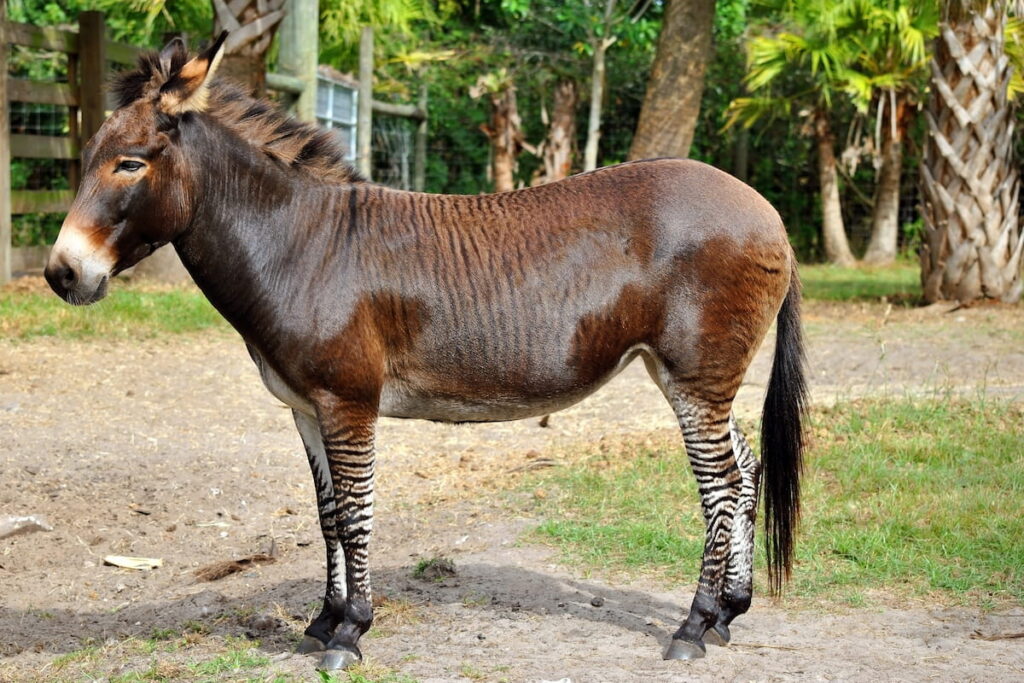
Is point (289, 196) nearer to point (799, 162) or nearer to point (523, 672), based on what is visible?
point (523, 672)

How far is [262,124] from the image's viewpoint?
14.5ft

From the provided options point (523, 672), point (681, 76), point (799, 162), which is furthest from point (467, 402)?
point (799, 162)

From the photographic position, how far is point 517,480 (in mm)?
6648

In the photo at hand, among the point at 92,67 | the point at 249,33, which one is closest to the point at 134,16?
the point at 92,67

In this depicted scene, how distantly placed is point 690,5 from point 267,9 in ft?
14.7

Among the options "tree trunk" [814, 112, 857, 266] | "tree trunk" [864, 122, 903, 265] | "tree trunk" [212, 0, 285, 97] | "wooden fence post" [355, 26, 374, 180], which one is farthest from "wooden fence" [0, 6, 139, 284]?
"tree trunk" [864, 122, 903, 265]

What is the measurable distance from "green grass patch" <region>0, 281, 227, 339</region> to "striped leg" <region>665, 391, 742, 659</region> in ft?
19.9

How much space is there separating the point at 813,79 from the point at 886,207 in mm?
2310

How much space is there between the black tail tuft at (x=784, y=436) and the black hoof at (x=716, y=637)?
39cm

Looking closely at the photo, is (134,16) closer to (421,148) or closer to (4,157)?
(421,148)

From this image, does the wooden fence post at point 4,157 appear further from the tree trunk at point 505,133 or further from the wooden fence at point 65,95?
the tree trunk at point 505,133

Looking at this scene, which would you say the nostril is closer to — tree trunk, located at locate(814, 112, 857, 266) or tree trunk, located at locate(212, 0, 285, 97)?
tree trunk, located at locate(212, 0, 285, 97)

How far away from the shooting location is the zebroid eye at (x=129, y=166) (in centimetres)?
404

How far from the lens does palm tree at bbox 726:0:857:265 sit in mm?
15422
